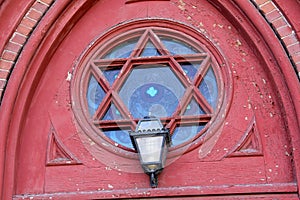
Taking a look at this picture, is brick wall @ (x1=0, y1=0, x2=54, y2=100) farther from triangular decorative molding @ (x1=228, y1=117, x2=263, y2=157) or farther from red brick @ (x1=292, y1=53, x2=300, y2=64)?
red brick @ (x1=292, y1=53, x2=300, y2=64)

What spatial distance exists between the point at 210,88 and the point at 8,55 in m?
1.52

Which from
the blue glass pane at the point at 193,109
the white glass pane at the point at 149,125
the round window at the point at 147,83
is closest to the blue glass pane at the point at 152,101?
the round window at the point at 147,83

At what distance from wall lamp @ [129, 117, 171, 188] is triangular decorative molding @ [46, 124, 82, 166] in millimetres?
533

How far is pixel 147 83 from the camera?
153 inches

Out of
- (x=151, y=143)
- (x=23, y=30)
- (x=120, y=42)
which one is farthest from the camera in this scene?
(x=120, y=42)

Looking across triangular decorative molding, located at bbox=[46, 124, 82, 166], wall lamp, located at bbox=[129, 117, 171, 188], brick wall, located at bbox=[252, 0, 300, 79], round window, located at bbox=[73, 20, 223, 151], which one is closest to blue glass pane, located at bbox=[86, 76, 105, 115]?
round window, located at bbox=[73, 20, 223, 151]

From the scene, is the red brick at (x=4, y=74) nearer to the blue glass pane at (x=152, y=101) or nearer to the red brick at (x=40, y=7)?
the red brick at (x=40, y=7)

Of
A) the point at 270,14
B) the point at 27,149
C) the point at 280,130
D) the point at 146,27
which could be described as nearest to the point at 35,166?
the point at 27,149

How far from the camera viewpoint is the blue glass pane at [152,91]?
12.4 feet

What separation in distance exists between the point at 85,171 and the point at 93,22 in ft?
3.99

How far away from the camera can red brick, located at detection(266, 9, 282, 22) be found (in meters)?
3.71

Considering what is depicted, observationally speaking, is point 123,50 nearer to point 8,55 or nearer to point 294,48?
point 8,55

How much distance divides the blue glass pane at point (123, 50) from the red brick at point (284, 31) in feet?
3.60

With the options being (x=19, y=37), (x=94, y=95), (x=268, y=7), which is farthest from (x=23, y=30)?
(x=268, y=7)
